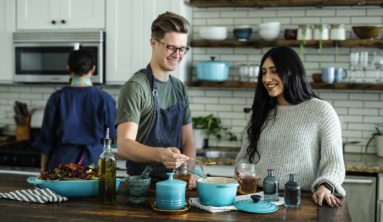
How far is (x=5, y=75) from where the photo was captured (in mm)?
5109

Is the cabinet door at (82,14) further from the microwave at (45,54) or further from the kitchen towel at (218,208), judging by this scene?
the kitchen towel at (218,208)

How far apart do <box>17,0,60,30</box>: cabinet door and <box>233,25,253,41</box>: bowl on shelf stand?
1.68 meters

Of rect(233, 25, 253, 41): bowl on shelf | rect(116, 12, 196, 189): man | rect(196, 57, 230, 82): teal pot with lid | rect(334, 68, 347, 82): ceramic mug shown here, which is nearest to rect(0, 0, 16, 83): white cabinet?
rect(196, 57, 230, 82): teal pot with lid

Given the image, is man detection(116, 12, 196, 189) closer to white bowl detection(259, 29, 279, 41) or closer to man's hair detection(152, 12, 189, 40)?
man's hair detection(152, 12, 189, 40)

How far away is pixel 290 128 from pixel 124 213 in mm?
1070

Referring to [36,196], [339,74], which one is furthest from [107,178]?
[339,74]

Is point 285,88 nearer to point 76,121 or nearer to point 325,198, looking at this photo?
point 325,198

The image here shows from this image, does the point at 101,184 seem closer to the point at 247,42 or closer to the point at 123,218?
the point at 123,218

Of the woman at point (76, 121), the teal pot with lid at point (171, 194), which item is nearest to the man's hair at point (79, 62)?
the woman at point (76, 121)

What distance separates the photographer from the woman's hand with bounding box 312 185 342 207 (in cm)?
243

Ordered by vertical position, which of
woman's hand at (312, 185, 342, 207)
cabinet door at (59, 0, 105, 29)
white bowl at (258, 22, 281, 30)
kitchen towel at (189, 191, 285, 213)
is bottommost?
kitchen towel at (189, 191, 285, 213)

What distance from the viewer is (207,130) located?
4938 millimetres

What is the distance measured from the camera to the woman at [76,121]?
13.1ft

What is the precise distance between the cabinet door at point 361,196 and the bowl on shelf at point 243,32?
154cm
